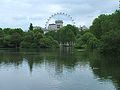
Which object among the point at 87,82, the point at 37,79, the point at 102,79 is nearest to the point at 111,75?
the point at 102,79

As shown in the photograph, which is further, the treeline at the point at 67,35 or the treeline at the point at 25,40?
the treeline at the point at 67,35

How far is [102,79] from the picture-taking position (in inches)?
1160

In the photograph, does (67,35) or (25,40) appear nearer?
(25,40)

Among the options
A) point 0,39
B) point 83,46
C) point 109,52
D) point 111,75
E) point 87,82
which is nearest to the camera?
point 87,82

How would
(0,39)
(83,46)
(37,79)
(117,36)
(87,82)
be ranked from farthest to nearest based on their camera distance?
(0,39)
(83,46)
(117,36)
(37,79)
(87,82)

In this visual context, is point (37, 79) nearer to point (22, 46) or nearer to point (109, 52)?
point (109, 52)

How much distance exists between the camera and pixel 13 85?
26.1 meters

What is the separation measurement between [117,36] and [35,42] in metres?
55.6

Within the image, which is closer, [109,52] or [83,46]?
[109,52]

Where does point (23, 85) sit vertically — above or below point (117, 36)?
below

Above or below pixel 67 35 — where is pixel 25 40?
below

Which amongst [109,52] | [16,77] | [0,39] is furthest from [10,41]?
[16,77]

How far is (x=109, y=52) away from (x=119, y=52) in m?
3.11

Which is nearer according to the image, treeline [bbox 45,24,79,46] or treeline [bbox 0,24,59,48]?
treeline [bbox 0,24,59,48]
